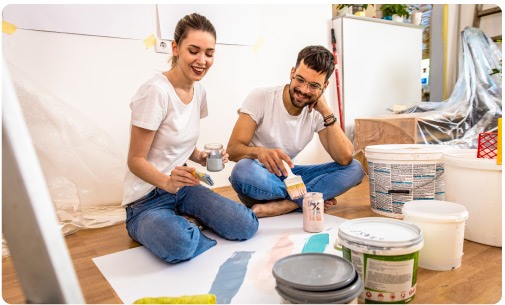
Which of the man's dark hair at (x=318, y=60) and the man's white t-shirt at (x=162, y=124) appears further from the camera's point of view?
the man's dark hair at (x=318, y=60)

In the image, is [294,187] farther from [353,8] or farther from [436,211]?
[353,8]

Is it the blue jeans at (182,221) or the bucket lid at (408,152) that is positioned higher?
the bucket lid at (408,152)

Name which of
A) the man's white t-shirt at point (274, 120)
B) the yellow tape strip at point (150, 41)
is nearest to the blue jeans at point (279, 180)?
the man's white t-shirt at point (274, 120)

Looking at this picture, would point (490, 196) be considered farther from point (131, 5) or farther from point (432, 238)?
point (131, 5)

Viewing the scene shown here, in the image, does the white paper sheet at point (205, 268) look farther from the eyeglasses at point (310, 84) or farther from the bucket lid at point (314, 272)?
the eyeglasses at point (310, 84)

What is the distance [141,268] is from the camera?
1031 mm

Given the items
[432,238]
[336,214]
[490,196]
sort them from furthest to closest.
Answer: [336,214] < [490,196] < [432,238]

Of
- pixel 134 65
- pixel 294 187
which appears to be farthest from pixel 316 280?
pixel 134 65

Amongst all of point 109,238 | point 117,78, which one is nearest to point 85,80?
point 117,78

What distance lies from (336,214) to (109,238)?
Answer: 95cm

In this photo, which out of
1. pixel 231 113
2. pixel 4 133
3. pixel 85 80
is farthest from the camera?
pixel 231 113

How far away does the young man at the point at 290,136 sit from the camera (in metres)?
1.44

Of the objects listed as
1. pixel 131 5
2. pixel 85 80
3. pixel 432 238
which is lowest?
pixel 432 238

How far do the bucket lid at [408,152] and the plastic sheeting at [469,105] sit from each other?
2.72 feet
